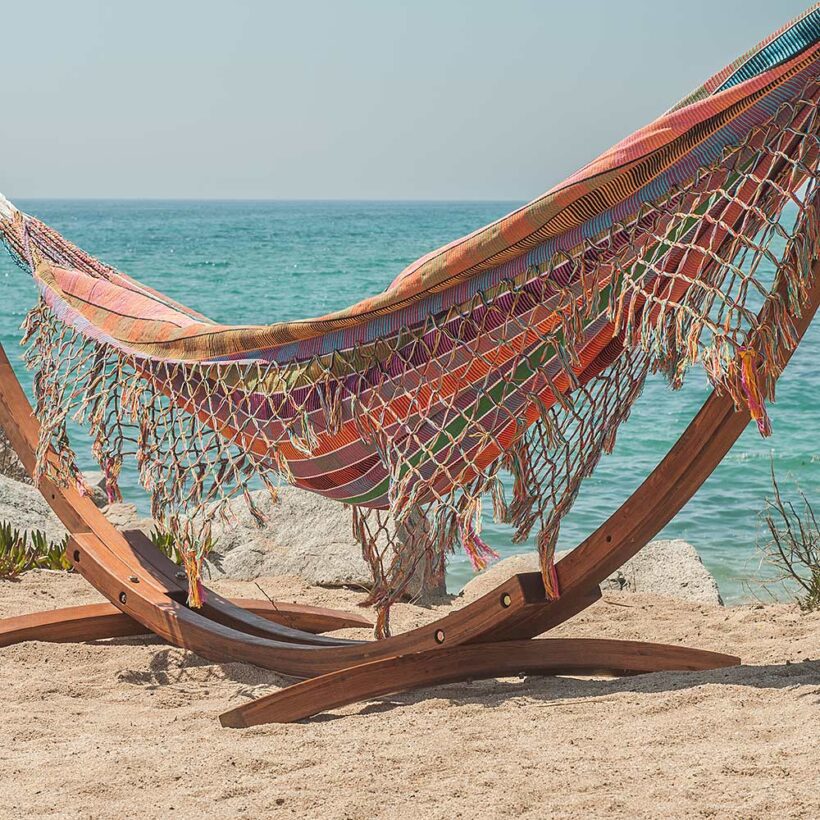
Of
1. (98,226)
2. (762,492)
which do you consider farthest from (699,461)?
(98,226)

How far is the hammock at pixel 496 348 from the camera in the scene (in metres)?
1.95

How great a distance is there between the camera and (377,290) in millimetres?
22000

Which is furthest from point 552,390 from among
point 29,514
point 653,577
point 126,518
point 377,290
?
point 377,290

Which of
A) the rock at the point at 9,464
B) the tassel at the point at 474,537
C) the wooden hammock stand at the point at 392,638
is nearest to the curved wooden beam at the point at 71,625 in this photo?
the wooden hammock stand at the point at 392,638

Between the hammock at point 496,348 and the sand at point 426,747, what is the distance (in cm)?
30

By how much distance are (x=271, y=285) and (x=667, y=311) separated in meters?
22.3

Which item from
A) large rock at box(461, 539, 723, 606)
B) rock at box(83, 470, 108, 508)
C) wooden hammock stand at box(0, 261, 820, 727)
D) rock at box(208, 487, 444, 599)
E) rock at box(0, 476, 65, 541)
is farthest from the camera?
rock at box(83, 470, 108, 508)

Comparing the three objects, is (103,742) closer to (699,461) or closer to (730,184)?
(699,461)

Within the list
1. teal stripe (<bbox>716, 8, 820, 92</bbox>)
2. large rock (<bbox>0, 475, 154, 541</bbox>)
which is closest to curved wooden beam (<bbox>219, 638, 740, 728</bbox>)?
teal stripe (<bbox>716, 8, 820, 92</bbox>)

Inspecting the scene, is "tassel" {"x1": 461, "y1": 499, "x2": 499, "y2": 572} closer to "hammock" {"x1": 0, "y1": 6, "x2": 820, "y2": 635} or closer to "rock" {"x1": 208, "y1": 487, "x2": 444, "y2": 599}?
"hammock" {"x1": 0, "y1": 6, "x2": 820, "y2": 635}

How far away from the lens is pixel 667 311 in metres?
2.09

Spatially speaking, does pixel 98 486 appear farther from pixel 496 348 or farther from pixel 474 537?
pixel 496 348

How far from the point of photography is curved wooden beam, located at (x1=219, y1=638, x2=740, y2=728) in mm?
2480

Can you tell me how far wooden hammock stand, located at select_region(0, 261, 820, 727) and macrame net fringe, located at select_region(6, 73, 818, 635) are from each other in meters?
0.10
